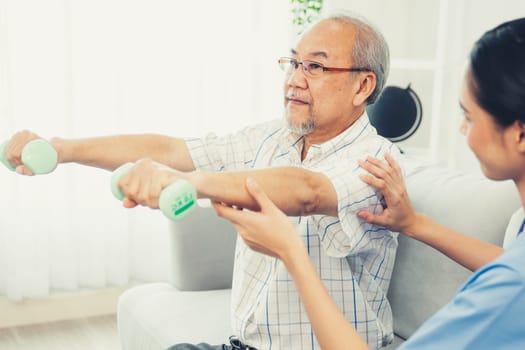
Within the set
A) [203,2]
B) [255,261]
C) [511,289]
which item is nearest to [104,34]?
[203,2]

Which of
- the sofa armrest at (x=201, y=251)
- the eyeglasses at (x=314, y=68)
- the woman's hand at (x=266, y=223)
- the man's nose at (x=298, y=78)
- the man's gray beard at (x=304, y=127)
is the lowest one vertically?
the sofa armrest at (x=201, y=251)

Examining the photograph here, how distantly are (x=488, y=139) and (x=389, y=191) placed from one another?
0.39 m

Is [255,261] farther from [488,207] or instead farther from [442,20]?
[442,20]

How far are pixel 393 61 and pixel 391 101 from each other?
0.33m

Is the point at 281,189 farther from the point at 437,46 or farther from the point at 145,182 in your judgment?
the point at 437,46

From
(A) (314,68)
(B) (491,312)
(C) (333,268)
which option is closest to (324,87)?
(A) (314,68)

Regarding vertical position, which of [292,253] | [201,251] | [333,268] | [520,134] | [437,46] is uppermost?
[437,46]

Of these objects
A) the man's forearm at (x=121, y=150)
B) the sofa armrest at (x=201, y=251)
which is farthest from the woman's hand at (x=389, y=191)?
the sofa armrest at (x=201, y=251)

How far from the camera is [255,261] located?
150 centimetres

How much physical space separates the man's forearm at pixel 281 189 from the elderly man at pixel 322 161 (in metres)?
0.02

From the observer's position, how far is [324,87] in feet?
4.88

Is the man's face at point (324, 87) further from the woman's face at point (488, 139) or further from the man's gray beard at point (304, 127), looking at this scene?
the woman's face at point (488, 139)

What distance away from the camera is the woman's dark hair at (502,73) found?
90 cm

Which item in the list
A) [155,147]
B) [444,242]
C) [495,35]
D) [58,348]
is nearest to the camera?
[495,35]
